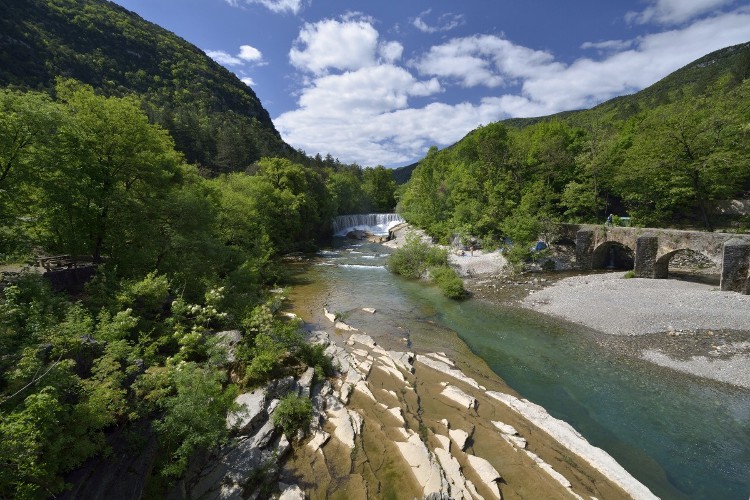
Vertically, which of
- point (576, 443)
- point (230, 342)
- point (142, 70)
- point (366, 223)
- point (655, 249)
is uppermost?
point (142, 70)

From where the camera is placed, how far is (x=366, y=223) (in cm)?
6272

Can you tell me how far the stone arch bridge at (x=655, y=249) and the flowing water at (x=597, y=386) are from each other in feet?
31.5

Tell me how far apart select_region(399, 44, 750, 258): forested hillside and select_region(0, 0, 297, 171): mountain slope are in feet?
138

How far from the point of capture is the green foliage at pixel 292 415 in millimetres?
8109

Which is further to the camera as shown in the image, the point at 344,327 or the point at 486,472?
the point at 344,327

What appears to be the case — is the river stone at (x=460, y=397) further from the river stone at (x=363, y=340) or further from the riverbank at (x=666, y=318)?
the riverbank at (x=666, y=318)

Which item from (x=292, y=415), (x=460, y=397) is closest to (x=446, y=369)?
(x=460, y=397)

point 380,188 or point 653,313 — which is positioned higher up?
point 380,188

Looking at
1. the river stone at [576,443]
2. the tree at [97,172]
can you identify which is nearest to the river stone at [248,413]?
the river stone at [576,443]

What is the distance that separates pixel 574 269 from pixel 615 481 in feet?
77.2

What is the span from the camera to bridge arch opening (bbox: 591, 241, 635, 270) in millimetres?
27484

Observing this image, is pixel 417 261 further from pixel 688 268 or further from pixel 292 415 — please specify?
pixel 688 268

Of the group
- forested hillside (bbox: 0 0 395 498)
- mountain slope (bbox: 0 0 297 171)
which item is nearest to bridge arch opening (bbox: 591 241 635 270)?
forested hillside (bbox: 0 0 395 498)

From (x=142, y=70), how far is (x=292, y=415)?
112 meters
